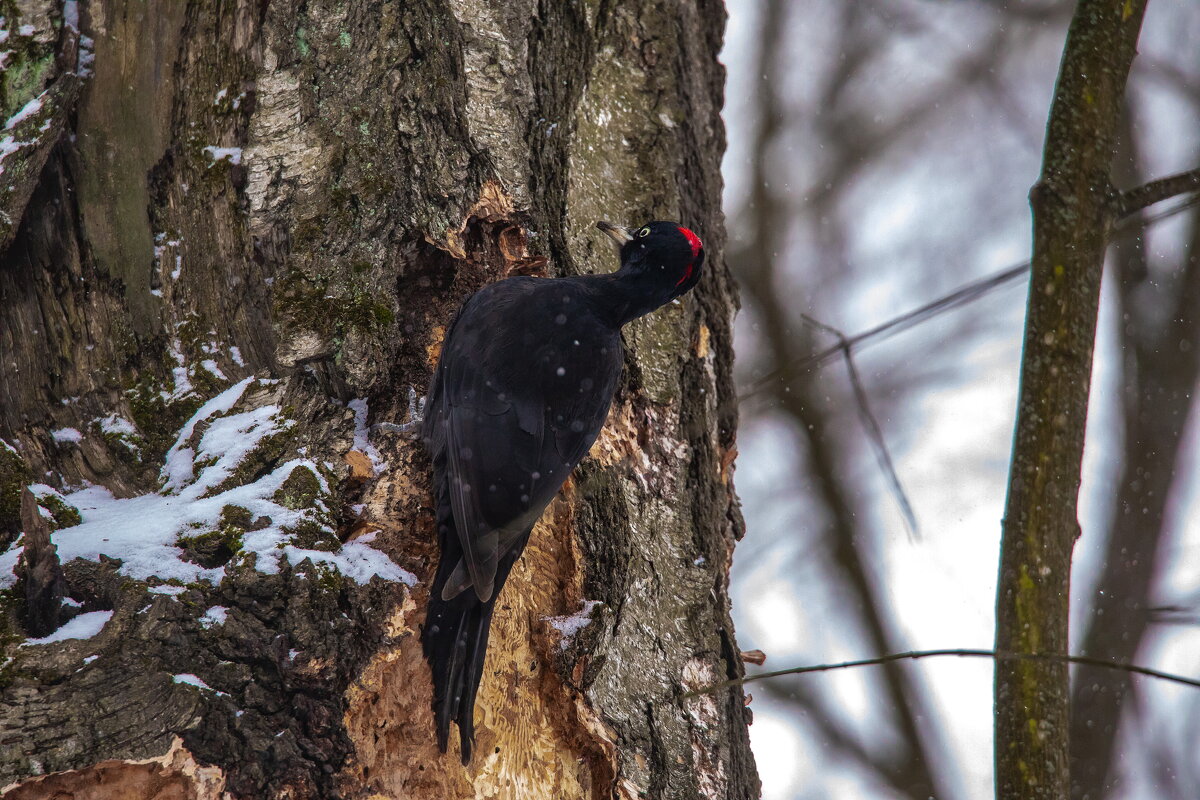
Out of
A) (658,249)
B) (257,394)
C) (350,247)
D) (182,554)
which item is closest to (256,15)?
(350,247)

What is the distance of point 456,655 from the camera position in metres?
1.95

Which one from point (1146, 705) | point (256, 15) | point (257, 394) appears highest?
point (1146, 705)

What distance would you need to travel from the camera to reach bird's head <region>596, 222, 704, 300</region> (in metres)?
2.36

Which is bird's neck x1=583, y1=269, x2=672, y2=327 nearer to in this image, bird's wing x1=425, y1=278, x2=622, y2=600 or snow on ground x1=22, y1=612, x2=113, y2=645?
bird's wing x1=425, y1=278, x2=622, y2=600

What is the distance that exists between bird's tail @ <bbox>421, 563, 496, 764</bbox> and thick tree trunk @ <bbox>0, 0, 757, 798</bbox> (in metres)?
0.04

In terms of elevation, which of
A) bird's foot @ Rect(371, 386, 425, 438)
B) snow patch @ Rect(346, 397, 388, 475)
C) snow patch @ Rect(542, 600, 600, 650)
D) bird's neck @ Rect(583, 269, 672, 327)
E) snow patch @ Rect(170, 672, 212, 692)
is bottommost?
snow patch @ Rect(170, 672, 212, 692)

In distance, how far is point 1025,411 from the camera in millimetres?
1666

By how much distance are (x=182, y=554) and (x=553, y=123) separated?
133cm

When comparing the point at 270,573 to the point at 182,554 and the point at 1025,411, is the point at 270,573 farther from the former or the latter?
the point at 1025,411

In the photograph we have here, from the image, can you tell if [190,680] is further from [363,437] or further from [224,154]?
[224,154]

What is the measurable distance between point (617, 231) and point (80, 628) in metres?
1.54

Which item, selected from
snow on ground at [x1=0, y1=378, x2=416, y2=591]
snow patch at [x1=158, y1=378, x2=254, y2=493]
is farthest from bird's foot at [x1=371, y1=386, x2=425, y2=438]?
snow patch at [x1=158, y1=378, x2=254, y2=493]

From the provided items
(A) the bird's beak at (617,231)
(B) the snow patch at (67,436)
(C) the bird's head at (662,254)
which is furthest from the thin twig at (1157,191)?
(B) the snow patch at (67,436)

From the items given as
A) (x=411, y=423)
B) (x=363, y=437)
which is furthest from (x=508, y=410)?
(x=363, y=437)
